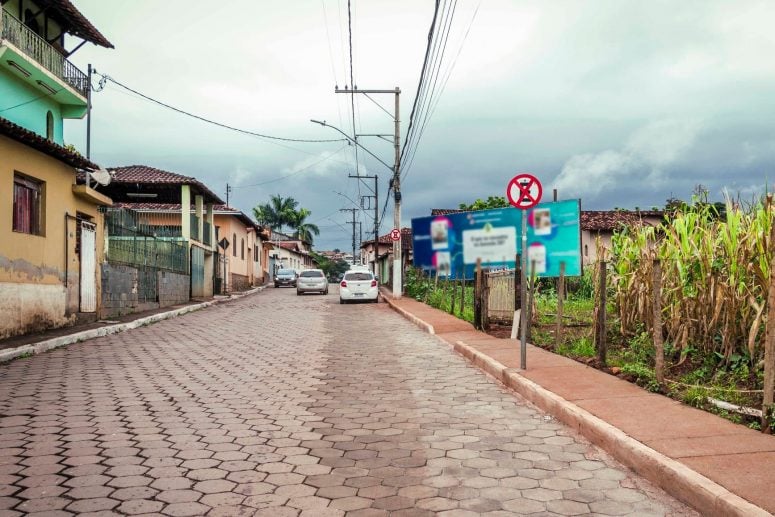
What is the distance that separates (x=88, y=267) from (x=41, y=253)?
7.74 ft

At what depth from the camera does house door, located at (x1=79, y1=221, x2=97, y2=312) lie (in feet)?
47.1

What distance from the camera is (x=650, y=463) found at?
4.04 meters

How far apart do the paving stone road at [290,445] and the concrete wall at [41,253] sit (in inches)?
109

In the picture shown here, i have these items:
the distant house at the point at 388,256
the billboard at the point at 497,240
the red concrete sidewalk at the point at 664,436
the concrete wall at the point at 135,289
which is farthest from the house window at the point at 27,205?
the distant house at the point at 388,256

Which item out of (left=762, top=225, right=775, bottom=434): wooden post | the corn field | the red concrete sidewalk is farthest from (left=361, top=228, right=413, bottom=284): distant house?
(left=762, top=225, right=775, bottom=434): wooden post

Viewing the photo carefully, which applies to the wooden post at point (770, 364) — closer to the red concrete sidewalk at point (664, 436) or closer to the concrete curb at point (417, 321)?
the red concrete sidewalk at point (664, 436)

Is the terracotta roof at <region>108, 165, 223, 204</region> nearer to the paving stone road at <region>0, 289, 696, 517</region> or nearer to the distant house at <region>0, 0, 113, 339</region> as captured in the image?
the distant house at <region>0, 0, 113, 339</region>

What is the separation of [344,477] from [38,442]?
8.51ft

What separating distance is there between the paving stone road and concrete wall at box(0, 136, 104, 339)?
2.77 metres

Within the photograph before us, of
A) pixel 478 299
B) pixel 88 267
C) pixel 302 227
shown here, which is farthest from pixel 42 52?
pixel 302 227

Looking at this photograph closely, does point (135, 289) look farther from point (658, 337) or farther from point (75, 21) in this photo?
point (658, 337)

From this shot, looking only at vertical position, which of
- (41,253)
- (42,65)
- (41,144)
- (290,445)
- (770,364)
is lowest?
(290,445)

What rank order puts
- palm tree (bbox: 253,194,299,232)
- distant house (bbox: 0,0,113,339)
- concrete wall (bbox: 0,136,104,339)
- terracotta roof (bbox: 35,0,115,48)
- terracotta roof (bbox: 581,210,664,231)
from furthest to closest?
palm tree (bbox: 253,194,299,232)
terracotta roof (bbox: 581,210,664,231)
terracotta roof (bbox: 35,0,115,48)
distant house (bbox: 0,0,113,339)
concrete wall (bbox: 0,136,104,339)

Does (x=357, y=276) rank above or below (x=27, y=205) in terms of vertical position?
below
